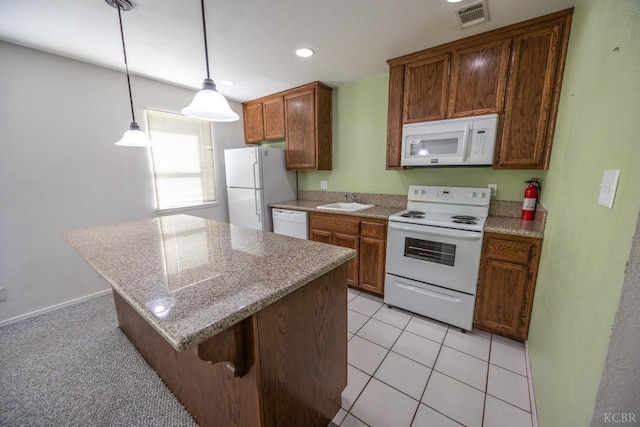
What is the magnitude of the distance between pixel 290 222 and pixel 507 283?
220cm

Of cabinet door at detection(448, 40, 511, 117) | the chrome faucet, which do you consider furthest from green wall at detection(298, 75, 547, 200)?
cabinet door at detection(448, 40, 511, 117)

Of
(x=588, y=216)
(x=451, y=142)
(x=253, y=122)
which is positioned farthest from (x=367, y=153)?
(x=588, y=216)

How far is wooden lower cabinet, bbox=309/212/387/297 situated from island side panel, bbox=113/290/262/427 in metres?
1.48

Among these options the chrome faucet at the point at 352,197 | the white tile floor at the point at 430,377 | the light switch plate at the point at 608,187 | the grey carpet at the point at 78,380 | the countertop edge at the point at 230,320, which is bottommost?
the grey carpet at the point at 78,380

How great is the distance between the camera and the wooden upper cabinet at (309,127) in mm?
2924

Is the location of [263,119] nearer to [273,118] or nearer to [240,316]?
[273,118]

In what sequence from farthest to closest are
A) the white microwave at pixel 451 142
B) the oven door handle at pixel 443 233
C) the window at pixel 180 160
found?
the window at pixel 180 160 → the white microwave at pixel 451 142 → the oven door handle at pixel 443 233

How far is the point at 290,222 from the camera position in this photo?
3.03m

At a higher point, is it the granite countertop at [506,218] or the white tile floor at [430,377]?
the granite countertop at [506,218]

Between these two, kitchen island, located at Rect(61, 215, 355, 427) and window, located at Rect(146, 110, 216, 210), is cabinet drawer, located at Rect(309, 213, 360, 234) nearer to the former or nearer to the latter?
kitchen island, located at Rect(61, 215, 355, 427)

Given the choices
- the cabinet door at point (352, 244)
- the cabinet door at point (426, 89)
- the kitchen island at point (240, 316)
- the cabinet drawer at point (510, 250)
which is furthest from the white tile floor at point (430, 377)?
the cabinet door at point (426, 89)

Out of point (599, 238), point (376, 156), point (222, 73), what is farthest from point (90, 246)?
point (376, 156)

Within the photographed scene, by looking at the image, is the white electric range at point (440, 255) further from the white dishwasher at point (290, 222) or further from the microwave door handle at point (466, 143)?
the white dishwasher at point (290, 222)

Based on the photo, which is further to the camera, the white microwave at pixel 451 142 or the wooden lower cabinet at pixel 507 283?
the white microwave at pixel 451 142
